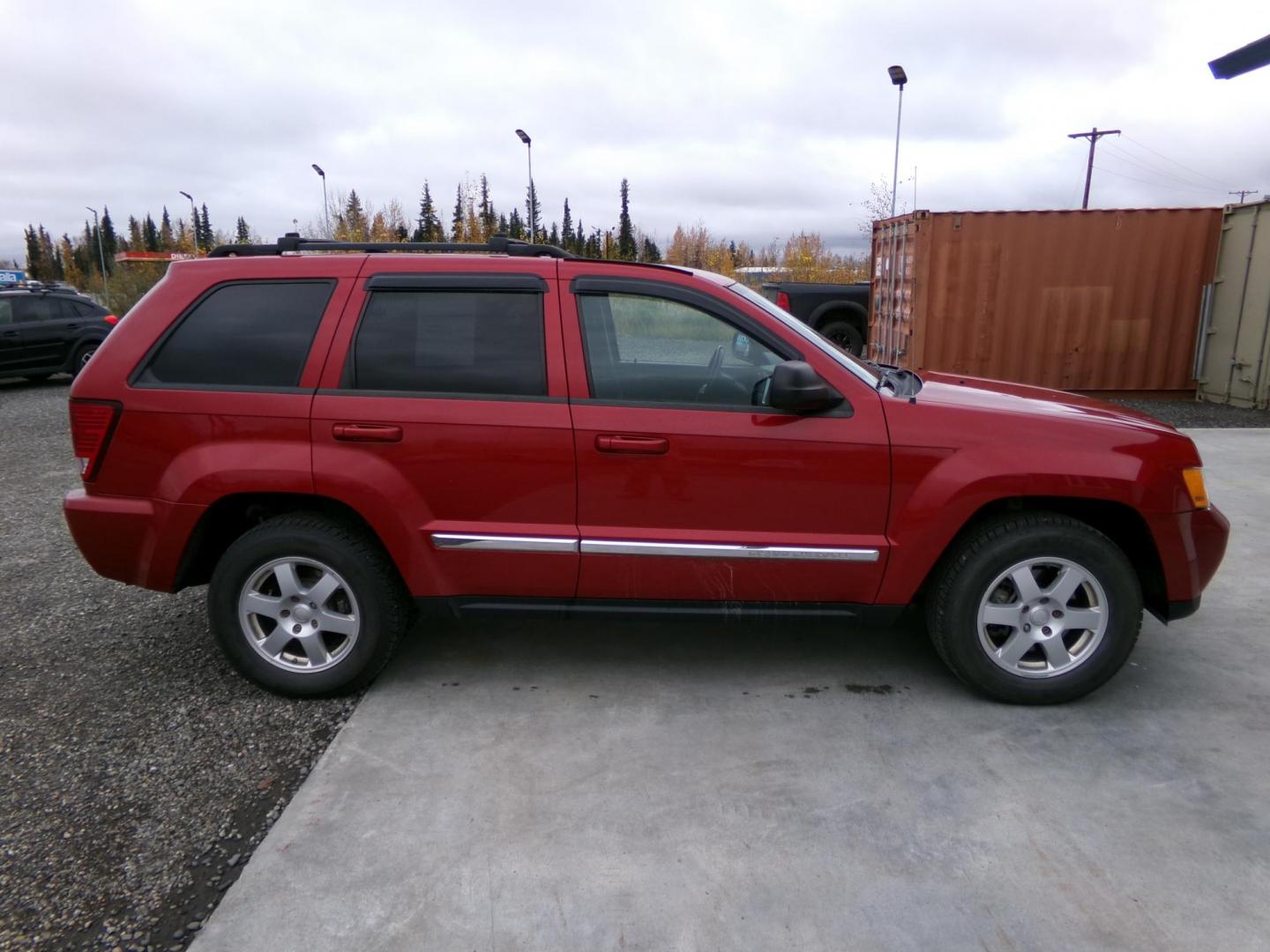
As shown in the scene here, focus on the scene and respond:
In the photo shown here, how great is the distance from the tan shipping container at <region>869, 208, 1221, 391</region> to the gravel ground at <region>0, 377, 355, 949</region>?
9.99 meters

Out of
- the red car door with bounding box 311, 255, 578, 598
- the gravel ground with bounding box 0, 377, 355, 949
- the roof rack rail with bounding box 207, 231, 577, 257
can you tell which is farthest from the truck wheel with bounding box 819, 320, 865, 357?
the red car door with bounding box 311, 255, 578, 598

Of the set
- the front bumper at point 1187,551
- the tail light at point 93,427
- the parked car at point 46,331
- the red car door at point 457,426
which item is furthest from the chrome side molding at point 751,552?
the parked car at point 46,331

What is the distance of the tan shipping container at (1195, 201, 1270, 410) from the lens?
1071 centimetres

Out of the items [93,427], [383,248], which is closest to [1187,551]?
[383,248]

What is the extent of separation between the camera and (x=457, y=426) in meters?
3.49

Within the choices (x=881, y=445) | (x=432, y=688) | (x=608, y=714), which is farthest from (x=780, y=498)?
(x=432, y=688)

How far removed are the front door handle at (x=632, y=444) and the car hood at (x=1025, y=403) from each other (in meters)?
1.05

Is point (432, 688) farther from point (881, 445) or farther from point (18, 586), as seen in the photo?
point (18, 586)

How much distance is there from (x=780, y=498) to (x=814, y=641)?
1128 millimetres

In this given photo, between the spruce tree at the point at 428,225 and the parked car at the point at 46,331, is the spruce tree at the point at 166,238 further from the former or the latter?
the parked car at the point at 46,331

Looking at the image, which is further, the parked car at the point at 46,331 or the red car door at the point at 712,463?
the parked car at the point at 46,331

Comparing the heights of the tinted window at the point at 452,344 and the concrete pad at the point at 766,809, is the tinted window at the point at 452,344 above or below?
above

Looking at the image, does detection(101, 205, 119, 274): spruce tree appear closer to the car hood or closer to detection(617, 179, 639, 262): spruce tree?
detection(617, 179, 639, 262): spruce tree

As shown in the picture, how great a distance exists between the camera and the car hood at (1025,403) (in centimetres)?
357
